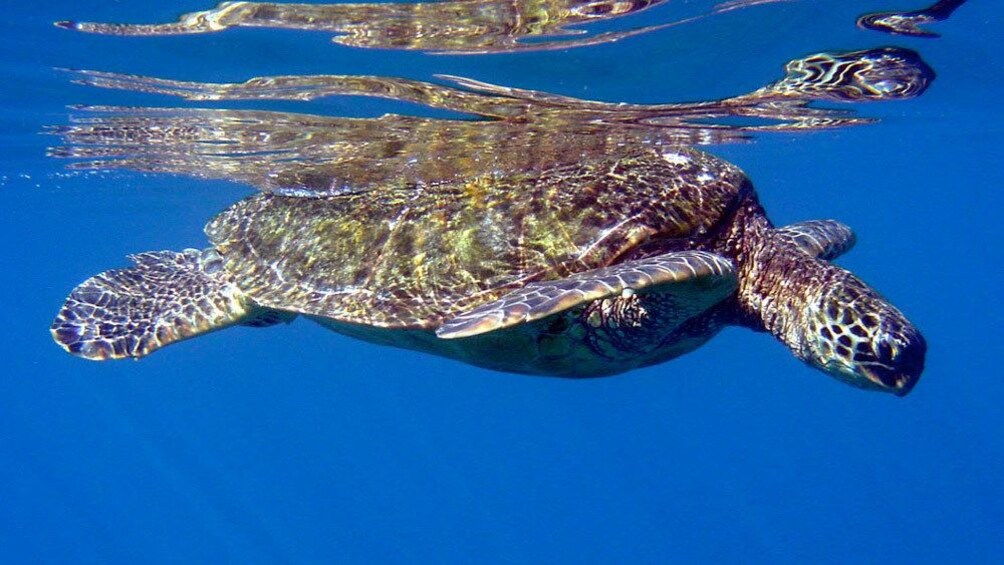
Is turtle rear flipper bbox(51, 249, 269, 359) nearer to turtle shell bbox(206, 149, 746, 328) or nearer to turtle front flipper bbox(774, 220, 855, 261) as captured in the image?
turtle shell bbox(206, 149, 746, 328)

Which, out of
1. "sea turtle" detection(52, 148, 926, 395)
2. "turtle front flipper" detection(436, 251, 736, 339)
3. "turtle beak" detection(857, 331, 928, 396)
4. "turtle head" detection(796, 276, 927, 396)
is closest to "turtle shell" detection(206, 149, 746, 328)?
"sea turtle" detection(52, 148, 926, 395)

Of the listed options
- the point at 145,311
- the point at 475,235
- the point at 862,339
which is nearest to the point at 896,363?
the point at 862,339

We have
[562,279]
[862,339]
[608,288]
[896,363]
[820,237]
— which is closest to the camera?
[608,288]

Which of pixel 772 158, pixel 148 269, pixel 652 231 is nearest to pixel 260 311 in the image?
pixel 148 269

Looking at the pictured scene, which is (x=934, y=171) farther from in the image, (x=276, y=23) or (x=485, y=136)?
(x=276, y=23)

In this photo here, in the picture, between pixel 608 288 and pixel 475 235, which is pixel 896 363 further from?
pixel 475 235

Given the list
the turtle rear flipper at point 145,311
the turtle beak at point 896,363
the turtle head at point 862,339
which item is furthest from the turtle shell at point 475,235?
the turtle beak at point 896,363

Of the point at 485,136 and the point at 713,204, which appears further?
the point at 485,136
